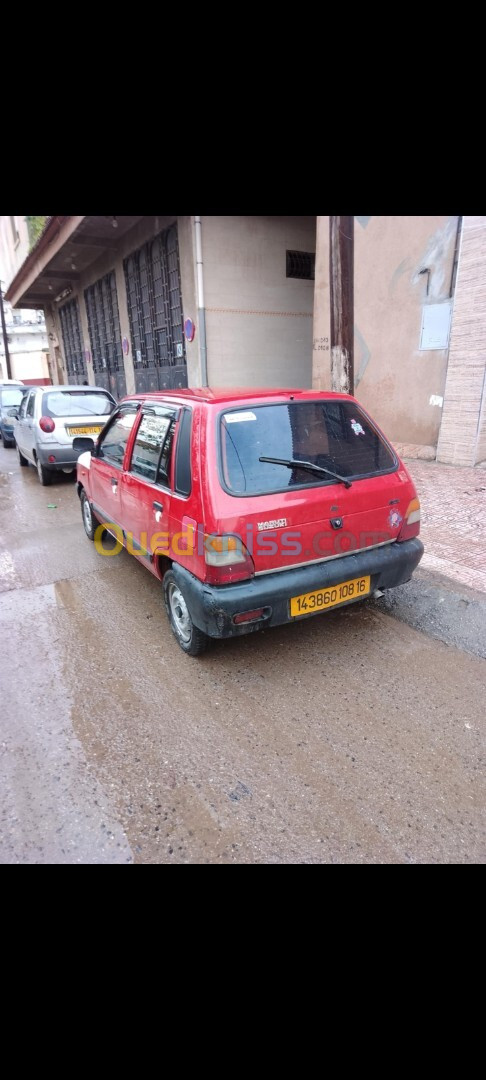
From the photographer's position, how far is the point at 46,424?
838 centimetres

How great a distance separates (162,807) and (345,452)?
7.29 feet

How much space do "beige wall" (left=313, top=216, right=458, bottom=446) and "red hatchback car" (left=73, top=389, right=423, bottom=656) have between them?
5496 millimetres

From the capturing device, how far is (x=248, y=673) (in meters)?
3.33

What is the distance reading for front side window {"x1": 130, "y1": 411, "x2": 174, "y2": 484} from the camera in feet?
11.5

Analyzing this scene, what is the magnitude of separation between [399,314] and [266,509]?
7.10 metres

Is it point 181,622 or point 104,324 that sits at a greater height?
point 104,324

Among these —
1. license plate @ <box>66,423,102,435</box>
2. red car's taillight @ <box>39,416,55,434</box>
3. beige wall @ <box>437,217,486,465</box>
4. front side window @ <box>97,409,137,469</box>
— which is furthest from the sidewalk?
red car's taillight @ <box>39,416,55,434</box>

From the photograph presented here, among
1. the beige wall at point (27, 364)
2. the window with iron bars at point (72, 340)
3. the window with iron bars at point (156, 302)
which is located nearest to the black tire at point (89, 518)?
the window with iron bars at point (156, 302)

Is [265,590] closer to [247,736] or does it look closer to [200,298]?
[247,736]

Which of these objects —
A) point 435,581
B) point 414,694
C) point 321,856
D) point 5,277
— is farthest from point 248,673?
point 5,277

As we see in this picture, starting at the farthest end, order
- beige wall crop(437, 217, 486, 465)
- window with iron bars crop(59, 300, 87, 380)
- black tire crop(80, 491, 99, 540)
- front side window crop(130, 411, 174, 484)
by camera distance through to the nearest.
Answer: window with iron bars crop(59, 300, 87, 380)
beige wall crop(437, 217, 486, 465)
black tire crop(80, 491, 99, 540)
front side window crop(130, 411, 174, 484)

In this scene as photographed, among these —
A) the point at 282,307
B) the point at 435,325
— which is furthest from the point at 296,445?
the point at 282,307

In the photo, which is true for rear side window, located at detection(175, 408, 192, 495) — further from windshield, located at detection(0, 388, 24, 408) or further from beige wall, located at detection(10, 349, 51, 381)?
beige wall, located at detection(10, 349, 51, 381)
